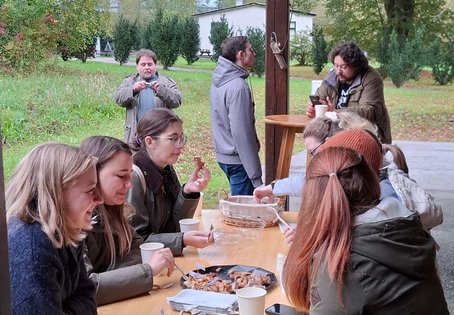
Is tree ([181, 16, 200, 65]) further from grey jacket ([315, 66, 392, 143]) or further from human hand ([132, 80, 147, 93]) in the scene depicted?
grey jacket ([315, 66, 392, 143])

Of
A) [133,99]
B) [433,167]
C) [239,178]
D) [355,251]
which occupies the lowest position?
[433,167]

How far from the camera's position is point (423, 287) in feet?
4.70

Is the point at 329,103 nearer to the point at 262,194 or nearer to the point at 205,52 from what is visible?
the point at 262,194

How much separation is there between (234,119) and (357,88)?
0.81 m

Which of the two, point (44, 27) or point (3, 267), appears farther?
point (44, 27)

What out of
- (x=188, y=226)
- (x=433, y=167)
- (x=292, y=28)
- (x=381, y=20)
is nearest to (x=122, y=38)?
(x=292, y=28)

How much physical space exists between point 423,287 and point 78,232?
0.83m

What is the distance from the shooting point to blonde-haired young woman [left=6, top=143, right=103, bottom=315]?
1.31 metres

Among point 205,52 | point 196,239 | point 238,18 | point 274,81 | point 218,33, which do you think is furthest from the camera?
point 205,52

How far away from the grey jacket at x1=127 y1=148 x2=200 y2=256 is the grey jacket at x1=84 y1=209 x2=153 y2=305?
11.4 inches

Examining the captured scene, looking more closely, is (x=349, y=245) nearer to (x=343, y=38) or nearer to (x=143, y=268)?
(x=143, y=268)

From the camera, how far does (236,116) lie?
12.1 feet

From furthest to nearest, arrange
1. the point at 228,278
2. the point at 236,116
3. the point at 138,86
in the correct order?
1. the point at 138,86
2. the point at 236,116
3. the point at 228,278

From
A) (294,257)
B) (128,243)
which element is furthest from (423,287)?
(128,243)
